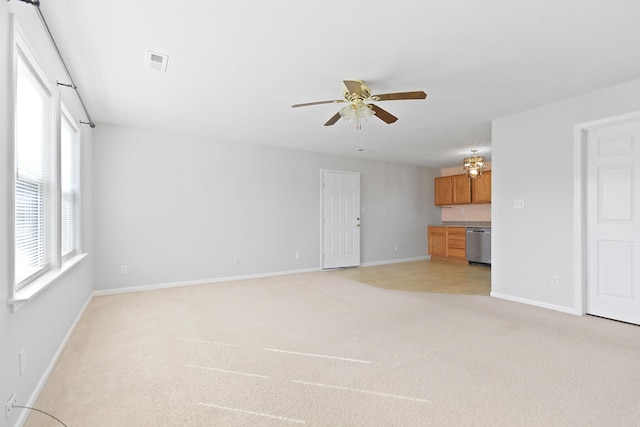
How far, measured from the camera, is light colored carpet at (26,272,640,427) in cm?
170

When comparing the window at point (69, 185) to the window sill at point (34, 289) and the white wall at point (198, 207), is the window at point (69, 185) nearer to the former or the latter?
the window sill at point (34, 289)

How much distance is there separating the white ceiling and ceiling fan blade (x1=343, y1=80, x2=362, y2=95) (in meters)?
0.17

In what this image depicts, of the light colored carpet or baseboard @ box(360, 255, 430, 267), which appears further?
baseboard @ box(360, 255, 430, 267)

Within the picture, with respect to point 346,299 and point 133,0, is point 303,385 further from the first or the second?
point 133,0

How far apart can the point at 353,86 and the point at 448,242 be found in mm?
5938

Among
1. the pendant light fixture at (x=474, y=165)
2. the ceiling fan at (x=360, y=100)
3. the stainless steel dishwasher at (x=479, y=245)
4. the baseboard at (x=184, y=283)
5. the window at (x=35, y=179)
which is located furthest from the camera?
the stainless steel dishwasher at (x=479, y=245)

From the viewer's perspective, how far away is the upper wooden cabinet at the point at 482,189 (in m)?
6.84

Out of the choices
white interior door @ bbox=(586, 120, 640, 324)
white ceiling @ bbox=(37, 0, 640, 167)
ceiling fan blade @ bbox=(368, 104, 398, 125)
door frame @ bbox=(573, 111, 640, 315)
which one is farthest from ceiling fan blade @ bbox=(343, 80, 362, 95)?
white interior door @ bbox=(586, 120, 640, 324)

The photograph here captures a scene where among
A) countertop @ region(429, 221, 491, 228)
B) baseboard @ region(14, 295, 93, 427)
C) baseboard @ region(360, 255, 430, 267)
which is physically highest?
countertop @ region(429, 221, 491, 228)

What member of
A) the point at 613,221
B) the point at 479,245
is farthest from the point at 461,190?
the point at 613,221

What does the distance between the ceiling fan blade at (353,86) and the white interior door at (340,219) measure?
3532 mm

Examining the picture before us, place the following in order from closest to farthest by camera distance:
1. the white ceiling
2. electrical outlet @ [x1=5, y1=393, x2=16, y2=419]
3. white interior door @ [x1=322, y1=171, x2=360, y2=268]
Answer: electrical outlet @ [x1=5, y1=393, x2=16, y2=419] → the white ceiling → white interior door @ [x1=322, y1=171, x2=360, y2=268]

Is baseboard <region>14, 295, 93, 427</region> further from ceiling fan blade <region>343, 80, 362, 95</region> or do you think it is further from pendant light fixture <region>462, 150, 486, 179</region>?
pendant light fixture <region>462, 150, 486, 179</region>

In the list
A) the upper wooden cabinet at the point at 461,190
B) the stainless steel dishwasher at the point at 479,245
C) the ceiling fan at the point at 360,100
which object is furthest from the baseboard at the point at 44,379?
the upper wooden cabinet at the point at 461,190
